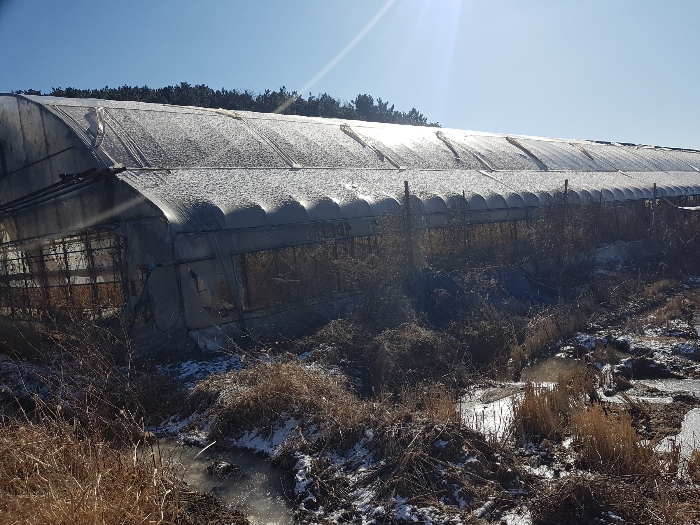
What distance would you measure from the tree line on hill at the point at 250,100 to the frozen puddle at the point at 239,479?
27850mm

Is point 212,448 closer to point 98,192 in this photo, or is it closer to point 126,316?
point 126,316

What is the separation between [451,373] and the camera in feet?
27.7

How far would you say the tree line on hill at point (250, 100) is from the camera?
112 feet

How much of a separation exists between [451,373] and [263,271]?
4618 millimetres

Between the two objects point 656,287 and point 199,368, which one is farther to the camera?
point 656,287

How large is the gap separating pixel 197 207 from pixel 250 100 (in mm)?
30992

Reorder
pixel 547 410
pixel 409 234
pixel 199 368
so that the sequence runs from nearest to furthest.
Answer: pixel 547 410 → pixel 199 368 → pixel 409 234

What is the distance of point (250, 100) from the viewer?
40188 mm

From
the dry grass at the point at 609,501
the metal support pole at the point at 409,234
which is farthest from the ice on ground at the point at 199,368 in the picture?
the dry grass at the point at 609,501

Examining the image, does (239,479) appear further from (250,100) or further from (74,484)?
(250,100)

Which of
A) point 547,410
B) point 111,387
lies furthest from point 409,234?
point 111,387

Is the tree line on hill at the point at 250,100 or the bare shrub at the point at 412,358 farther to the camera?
the tree line on hill at the point at 250,100

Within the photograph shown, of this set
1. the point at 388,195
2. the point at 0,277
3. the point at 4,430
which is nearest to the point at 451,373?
the point at 4,430

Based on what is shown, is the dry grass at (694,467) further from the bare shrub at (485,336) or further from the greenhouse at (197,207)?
the greenhouse at (197,207)
